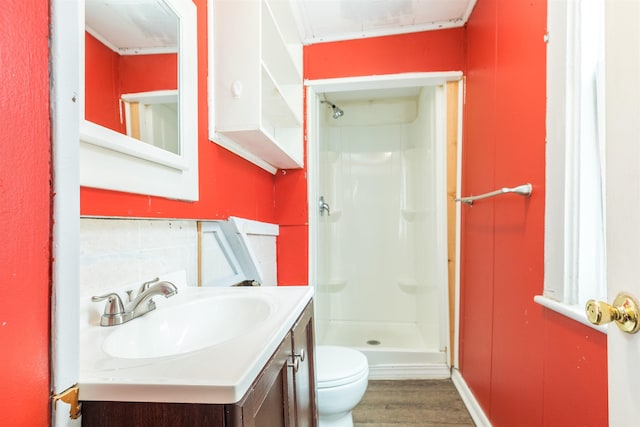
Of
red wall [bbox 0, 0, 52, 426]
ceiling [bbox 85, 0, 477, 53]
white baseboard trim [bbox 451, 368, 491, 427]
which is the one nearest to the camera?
red wall [bbox 0, 0, 52, 426]

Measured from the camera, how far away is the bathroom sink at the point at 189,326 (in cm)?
71

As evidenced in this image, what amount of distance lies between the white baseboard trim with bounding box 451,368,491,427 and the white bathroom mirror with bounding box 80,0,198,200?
1661mm

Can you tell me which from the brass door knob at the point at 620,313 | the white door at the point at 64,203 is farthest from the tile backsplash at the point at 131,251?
the brass door knob at the point at 620,313

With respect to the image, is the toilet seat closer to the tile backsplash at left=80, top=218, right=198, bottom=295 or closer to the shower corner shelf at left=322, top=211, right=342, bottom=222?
the tile backsplash at left=80, top=218, right=198, bottom=295

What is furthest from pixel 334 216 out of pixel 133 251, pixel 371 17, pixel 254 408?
pixel 254 408

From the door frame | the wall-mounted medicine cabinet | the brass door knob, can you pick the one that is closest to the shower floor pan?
the door frame

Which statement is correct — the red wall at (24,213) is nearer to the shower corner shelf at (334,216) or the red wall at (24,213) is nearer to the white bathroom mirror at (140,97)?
the white bathroom mirror at (140,97)

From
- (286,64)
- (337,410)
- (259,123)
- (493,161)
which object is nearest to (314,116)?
(286,64)

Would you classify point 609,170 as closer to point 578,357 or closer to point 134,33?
point 578,357

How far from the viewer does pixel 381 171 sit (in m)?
2.96

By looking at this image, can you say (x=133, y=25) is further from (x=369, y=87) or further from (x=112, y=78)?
(x=369, y=87)

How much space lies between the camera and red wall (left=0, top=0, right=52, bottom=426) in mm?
337

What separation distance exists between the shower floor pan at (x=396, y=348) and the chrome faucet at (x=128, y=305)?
1630mm

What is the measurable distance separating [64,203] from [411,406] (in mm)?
1884
